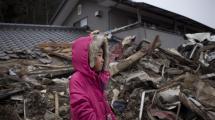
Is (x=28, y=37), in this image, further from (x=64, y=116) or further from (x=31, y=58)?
(x=64, y=116)

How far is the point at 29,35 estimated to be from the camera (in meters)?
13.3

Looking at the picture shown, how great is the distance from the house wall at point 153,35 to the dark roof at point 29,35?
2.26 m

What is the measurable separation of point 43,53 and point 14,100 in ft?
12.8

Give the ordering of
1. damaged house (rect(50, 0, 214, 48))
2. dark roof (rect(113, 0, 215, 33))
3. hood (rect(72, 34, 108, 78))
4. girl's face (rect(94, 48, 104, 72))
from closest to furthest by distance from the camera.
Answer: hood (rect(72, 34, 108, 78))
girl's face (rect(94, 48, 104, 72))
damaged house (rect(50, 0, 214, 48))
dark roof (rect(113, 0, 215, 33))

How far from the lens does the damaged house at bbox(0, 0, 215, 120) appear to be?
6340 millimetres

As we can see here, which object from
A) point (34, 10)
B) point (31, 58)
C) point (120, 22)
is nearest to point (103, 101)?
point (31, 58)

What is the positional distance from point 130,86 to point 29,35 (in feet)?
23.2

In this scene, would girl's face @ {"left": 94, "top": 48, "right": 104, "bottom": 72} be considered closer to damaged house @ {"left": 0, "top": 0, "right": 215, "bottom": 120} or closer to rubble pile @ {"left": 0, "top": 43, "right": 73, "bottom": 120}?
damaged house @ {"left": 0, "top": 0, "right": 215, "bottom": 120}

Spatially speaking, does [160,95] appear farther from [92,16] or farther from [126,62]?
[92,16]

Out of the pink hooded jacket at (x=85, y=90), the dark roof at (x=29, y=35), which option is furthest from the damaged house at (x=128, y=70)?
the pink hooded jacket at (x=85, y=90)

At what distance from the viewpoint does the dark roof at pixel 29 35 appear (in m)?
11.7

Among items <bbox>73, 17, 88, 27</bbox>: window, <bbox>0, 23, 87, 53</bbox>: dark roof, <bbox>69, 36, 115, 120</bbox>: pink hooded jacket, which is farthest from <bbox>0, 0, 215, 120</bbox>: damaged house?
<bbox>73, 17, 88, 27</bbox>: window

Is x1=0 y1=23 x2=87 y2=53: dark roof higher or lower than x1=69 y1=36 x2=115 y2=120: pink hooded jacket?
lower

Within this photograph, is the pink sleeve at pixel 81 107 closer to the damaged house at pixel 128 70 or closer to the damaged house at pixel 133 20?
the damaged house at pixel 128 70
